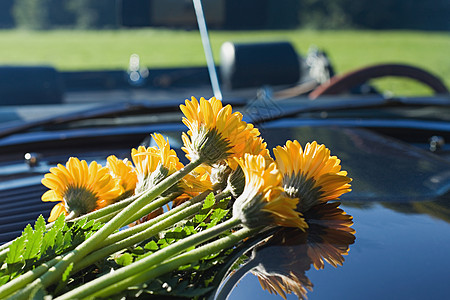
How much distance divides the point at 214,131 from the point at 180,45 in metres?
2.32

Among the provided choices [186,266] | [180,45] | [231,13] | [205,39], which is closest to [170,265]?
[186,266]

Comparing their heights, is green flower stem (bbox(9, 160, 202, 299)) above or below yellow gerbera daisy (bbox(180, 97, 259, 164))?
below

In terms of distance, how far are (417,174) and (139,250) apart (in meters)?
0.72

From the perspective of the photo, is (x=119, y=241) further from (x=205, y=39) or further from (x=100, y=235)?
(x=205, y=39)

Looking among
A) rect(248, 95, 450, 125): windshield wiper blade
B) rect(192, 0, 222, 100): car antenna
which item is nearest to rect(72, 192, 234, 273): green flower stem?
rect(248, 95, 450, 125): windshield wiper blade

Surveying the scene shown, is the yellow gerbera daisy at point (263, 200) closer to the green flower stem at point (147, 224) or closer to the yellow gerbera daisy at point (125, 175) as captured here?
the green flower stem at point (147, 224)

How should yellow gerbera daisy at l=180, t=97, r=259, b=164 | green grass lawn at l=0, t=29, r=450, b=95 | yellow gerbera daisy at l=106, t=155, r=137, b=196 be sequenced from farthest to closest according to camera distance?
green grass lawn at l=0, t=29, r=450, b=95, yellow gerbera daisy at l=106, t=155, r=137, b=196, yellow gerbera daisy at l=180, t=97, r=259, b=164

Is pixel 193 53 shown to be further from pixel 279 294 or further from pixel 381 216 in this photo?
pixel 279 294

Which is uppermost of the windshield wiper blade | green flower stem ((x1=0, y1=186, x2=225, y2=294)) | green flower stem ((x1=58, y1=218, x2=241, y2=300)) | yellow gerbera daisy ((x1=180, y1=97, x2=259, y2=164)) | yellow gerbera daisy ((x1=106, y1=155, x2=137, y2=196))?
yellow gerbera daisy ((x1=180, y1=97, x2=259, y2=164))

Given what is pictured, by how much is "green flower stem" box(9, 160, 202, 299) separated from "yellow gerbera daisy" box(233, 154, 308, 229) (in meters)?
0.10

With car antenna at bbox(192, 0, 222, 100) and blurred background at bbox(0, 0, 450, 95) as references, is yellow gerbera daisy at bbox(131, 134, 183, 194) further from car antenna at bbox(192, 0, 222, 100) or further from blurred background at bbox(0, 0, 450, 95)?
blurred background at bbox(0, 0, 450, 95)

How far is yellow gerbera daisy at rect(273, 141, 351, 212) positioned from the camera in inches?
28.4

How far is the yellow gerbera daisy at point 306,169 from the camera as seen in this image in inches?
28.4

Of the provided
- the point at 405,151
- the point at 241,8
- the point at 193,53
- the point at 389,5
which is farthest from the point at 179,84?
the point at 405,151
